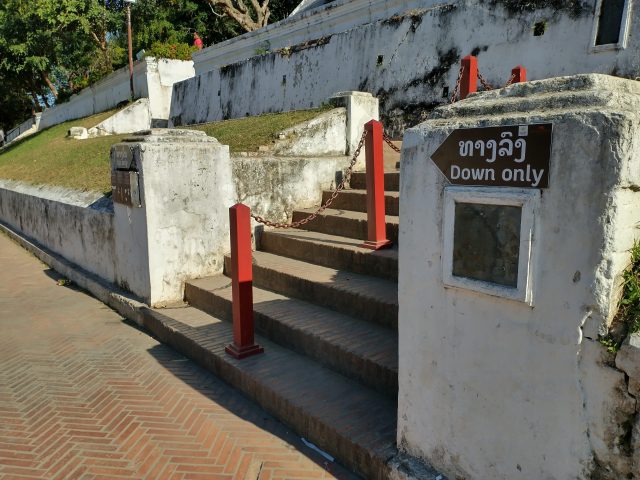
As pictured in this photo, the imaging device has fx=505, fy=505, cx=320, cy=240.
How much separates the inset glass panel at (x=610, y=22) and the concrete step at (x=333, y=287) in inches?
226

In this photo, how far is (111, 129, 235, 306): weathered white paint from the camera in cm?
600

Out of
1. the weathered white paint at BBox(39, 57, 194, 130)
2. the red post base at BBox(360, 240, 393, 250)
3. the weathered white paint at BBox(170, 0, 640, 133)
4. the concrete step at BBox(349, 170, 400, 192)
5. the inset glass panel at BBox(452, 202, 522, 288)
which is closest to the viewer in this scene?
the inset glass panel at BBox(452, 202, 522, 288)

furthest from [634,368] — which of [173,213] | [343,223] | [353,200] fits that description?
[173,213]

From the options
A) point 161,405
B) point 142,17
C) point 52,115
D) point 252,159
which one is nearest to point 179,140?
point 252,159

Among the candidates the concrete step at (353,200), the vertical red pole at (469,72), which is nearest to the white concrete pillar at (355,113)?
the concrete step at (353,200)

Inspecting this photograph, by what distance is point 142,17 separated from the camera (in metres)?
28.8

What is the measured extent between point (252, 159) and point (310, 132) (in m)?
1.39

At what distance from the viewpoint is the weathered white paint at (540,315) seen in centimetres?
216

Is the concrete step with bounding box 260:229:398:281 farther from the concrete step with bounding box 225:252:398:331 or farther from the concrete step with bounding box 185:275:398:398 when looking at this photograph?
the concrete step with bounding box 185:275:398:398

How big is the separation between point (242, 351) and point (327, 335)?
828 mm

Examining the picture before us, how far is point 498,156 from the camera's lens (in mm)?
2482

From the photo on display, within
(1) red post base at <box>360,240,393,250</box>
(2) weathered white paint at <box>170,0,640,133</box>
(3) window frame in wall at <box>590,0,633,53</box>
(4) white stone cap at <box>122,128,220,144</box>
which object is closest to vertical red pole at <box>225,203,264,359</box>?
(1) red post base at <box>360,240,393,250</box>

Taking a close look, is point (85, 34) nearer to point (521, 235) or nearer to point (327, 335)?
point (327, 335)

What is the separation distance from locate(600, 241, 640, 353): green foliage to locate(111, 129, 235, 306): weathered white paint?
16.6 feet
